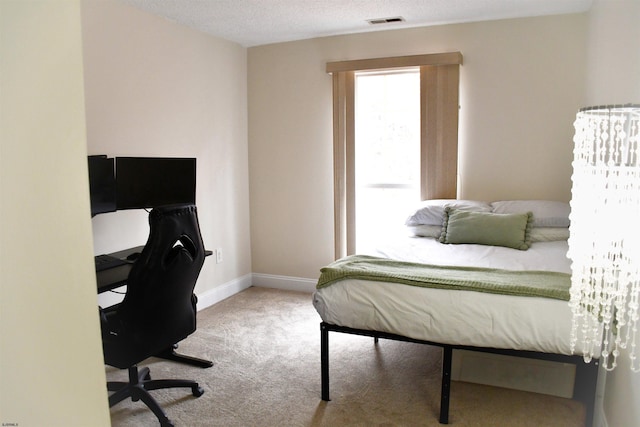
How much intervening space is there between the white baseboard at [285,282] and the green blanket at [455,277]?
2024 millimetres

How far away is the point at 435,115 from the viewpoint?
13.6 feet

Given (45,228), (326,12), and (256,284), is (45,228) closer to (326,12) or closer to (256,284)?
(326,12)

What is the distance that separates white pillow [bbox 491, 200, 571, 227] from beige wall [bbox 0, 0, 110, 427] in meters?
3.39

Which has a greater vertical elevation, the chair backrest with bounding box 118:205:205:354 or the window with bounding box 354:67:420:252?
the window with bounding box 354:67:420:252

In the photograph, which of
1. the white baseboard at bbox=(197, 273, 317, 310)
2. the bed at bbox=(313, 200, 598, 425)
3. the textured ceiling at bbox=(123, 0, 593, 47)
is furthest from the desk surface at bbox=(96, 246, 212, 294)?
the textured ceiling at bbox=(123, 0, 593, 47)

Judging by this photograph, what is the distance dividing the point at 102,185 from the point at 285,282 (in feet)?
7.68

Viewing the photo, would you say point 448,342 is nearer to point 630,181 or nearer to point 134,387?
point 630,181

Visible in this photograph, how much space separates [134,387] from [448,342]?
1.66 m

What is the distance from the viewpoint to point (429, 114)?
13.6 feet

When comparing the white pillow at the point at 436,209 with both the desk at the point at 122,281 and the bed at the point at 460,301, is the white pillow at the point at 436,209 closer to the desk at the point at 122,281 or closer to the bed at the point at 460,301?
the bed at the point at 460,301

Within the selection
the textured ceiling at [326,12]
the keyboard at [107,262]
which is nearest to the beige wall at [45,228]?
the keyboard at [107,262]

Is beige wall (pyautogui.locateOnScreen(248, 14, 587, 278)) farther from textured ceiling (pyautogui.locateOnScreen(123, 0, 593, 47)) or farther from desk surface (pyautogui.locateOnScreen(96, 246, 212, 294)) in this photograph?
desk surface (pyautogui.locateOnScreen(96, 246, 212, 294))

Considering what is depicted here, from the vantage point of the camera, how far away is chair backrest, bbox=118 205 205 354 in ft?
7.61

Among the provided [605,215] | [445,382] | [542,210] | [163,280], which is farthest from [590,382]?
[163,280]
